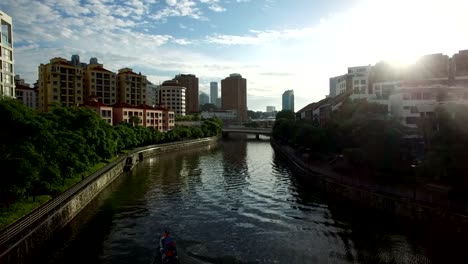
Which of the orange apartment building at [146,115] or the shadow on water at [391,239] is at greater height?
the orange apartment building at [146,115]

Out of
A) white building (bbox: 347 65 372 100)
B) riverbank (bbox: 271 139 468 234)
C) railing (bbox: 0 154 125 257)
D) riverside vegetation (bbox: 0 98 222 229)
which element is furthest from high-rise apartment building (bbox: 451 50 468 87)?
railing (bbox: 0 154 125 257)

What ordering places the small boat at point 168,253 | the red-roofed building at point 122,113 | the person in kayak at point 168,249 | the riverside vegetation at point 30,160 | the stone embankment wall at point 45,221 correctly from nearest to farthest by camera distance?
the stone embankment wall at point 45,221 < the small boat at point 168,253 < the person in kayak at point 168,249 < the riverside vegetation at point 30,160 < the red-roofed building at point 122,113

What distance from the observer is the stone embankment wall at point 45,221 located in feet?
81.0

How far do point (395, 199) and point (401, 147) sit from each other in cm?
1008

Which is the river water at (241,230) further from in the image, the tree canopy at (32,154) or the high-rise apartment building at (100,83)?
the high-rise apartment building at (100,83)

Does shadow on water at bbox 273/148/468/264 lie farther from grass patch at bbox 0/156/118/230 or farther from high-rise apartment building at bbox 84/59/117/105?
high-rise apartment building at bbox 84/59/117/105

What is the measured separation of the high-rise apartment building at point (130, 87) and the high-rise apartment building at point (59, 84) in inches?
805

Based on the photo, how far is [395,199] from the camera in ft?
121

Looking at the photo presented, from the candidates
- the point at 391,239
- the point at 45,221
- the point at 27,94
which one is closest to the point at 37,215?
the point at 45,221

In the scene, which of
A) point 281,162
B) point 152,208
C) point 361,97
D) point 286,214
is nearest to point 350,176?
point 286,214

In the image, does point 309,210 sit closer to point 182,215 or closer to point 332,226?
point 332,226

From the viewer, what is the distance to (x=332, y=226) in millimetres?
35562

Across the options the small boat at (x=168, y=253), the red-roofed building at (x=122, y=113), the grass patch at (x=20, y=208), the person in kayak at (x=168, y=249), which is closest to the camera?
the small boat at (x=168, y=253)

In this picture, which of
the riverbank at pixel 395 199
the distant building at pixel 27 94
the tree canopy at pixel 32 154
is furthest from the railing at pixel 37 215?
the distant building at pixel 27 94
